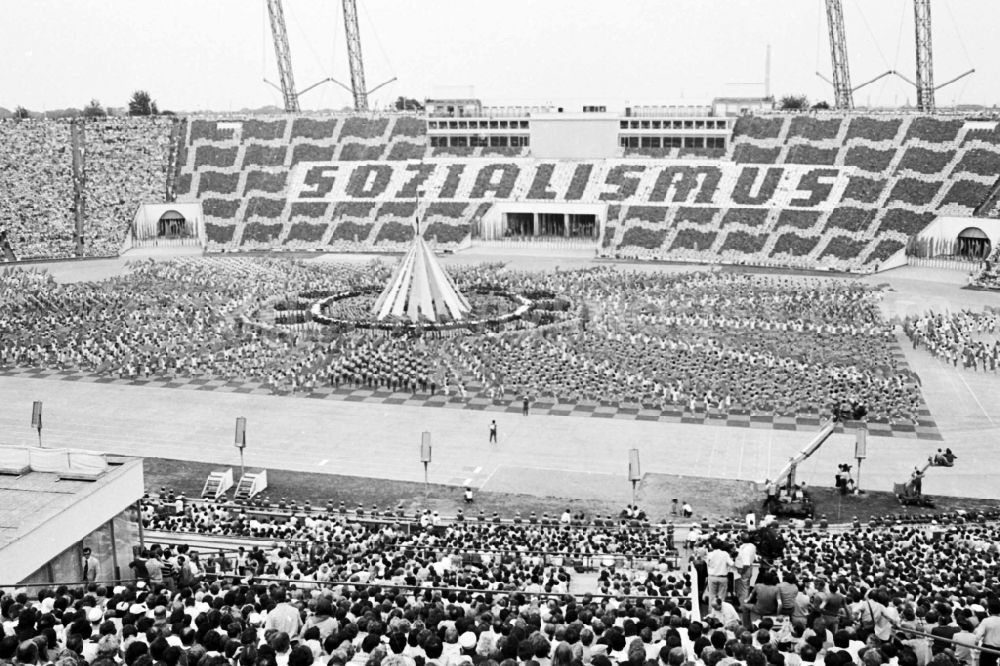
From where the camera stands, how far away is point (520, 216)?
86.9 m

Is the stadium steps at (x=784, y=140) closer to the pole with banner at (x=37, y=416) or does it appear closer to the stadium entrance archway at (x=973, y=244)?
the stadium entrance archway at (x=973, y=244)

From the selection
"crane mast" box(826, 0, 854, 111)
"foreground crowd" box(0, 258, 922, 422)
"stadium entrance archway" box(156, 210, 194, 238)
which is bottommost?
"foreground crowd" box(0, 258, 922, 422)

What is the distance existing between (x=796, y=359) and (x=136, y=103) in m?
119

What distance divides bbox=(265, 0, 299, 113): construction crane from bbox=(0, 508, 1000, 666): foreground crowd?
96253 mm

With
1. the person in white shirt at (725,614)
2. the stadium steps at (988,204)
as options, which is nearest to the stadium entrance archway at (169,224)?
the stadium steps at (988,204)

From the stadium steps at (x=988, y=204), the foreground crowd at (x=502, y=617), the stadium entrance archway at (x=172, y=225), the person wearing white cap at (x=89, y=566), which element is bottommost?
the person wearing white cap at (x=89, y=566)

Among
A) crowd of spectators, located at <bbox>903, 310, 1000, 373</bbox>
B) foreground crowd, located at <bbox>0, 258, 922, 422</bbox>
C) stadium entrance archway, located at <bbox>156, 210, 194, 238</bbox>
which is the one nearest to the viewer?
foreground crowd, located at <bbox>0, 258, 922, 422</bbox>

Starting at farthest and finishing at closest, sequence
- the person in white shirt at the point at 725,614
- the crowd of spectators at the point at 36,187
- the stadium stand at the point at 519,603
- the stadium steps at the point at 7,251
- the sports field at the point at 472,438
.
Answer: the crowd of spectators at the point at 36,187 → the stadium steps at the point at 7,251 → the sports field at the point at 472,438 → the person in white shirt at the point at 725,614 → the stadium stand at the point at 519,603

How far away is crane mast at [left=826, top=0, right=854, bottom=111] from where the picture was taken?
10419cm

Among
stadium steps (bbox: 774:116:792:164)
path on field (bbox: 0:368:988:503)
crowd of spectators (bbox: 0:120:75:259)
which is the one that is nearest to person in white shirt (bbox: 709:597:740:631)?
path on field (bbox: 0:368:988:503)

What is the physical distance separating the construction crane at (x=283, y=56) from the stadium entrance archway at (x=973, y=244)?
220 ft

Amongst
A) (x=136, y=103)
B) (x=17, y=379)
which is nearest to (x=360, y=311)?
(x=17, y=379)

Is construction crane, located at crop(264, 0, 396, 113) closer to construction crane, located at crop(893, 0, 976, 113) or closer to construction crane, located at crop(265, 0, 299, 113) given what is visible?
construction crane, located at crop(265, 0, 299, 113)

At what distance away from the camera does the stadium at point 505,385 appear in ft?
53.4
